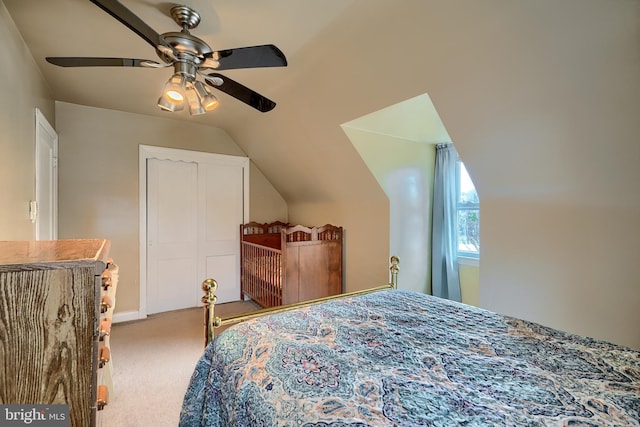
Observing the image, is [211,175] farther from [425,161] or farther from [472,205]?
[472,205]

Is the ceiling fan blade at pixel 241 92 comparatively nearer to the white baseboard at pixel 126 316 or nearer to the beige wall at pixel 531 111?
the beige wall at pixel 531 111

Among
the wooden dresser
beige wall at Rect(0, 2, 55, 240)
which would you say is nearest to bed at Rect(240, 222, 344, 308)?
beige wall at Rect(0, 2, 55, 240)

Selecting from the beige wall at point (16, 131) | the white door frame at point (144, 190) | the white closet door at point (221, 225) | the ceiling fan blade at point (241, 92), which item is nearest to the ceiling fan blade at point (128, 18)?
the ceiling fan blade at point (241, 92)

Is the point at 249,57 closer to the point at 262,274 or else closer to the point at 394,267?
the point at 394,267

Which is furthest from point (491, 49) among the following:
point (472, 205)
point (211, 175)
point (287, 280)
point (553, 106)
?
point (211, 175)

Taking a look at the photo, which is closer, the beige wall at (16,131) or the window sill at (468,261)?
the beige wall at (16,131)

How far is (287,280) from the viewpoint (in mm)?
3121

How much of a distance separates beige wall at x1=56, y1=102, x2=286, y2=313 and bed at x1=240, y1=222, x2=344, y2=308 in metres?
1.50

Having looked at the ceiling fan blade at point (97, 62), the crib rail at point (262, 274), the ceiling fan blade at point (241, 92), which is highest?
the ceiling fan blade at point (97, 62)

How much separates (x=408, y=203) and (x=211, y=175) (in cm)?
264

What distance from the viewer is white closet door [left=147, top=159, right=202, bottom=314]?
11.7 feet

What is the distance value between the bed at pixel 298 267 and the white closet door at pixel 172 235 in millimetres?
829

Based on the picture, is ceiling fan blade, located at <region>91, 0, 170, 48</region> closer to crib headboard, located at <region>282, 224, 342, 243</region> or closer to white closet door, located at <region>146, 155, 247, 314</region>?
crib headboard, located at <region>282, 224, 342, 243</region>

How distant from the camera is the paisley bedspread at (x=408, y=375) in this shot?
2.55 ft
